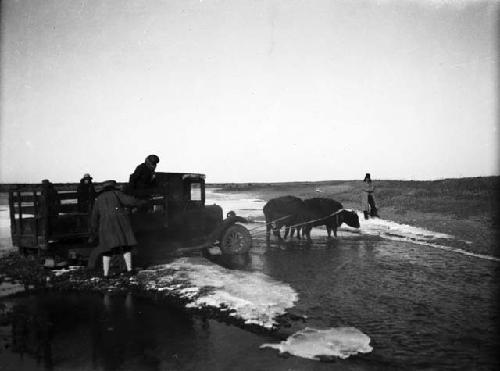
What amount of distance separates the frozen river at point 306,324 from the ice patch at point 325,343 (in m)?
0.01

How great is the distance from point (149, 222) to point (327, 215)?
8358mm

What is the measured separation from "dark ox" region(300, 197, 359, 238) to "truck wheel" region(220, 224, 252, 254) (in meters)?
3.96

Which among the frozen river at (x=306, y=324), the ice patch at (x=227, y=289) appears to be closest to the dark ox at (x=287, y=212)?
the frozen river at (x=306, y=324)

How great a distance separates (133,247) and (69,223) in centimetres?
154

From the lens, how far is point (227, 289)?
6648 millimetres

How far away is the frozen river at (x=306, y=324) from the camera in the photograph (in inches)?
154

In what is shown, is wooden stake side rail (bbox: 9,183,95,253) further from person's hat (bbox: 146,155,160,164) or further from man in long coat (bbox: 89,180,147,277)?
person's hat (bbox: 146,155,160,164)

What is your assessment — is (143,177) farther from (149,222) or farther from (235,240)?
(235,240)

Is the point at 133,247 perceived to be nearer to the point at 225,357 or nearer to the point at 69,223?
the point at 69,223

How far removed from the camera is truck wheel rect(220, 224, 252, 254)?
33.2 ft

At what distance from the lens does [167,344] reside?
4.31m

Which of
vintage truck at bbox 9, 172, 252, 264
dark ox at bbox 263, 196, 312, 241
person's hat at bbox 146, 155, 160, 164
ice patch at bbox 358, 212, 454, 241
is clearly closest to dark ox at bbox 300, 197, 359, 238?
dark ox at bbox 263, 196, 312, 241

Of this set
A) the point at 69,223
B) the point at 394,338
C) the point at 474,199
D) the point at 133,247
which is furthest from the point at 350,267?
the point at 474,199

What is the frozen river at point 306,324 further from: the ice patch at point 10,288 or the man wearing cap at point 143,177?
the man wearing cap at point 143,177
